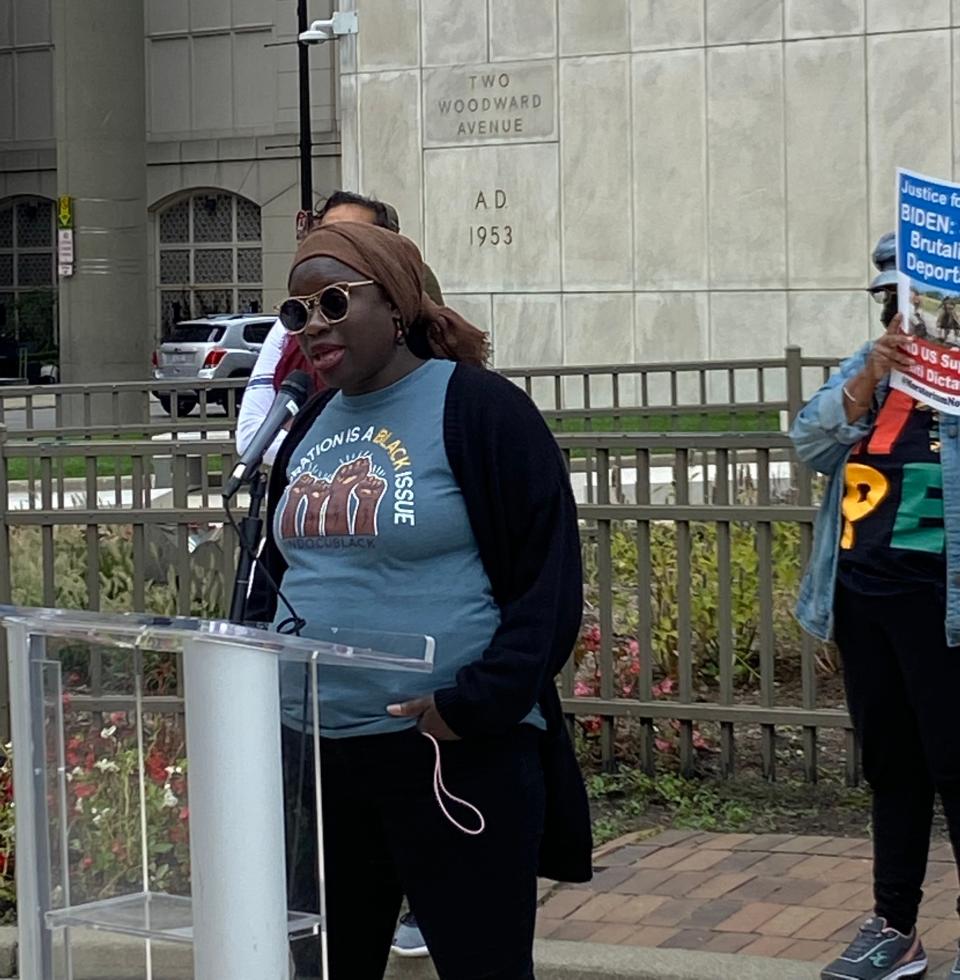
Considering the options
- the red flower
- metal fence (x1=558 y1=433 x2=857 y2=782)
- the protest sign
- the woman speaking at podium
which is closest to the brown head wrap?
the woman speaking at podium

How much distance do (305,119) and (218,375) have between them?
6.87 metres

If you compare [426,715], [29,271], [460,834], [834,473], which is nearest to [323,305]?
[426,715]

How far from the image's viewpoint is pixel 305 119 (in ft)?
130

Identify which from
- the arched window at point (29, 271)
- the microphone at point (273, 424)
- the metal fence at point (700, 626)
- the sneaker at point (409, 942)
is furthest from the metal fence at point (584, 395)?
the arched window at point (29, 271)

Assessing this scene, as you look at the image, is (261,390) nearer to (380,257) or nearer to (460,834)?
(380,257)

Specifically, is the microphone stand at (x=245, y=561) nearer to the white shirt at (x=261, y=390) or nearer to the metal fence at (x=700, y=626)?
the white shirt at (x=261, y=390)

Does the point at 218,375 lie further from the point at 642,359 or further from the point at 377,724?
the point at 377,724

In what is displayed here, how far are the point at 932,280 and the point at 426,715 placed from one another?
1639mm

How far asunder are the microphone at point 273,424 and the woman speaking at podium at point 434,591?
1.17ft

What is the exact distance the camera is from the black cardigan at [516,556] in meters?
3.38

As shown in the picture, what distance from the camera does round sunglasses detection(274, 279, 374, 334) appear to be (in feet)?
11.5

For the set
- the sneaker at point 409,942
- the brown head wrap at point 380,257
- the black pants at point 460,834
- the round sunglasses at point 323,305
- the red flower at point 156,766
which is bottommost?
the sneaker at point 409,942

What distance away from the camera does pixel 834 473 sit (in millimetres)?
4734

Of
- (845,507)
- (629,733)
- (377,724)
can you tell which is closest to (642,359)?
(629,733)
